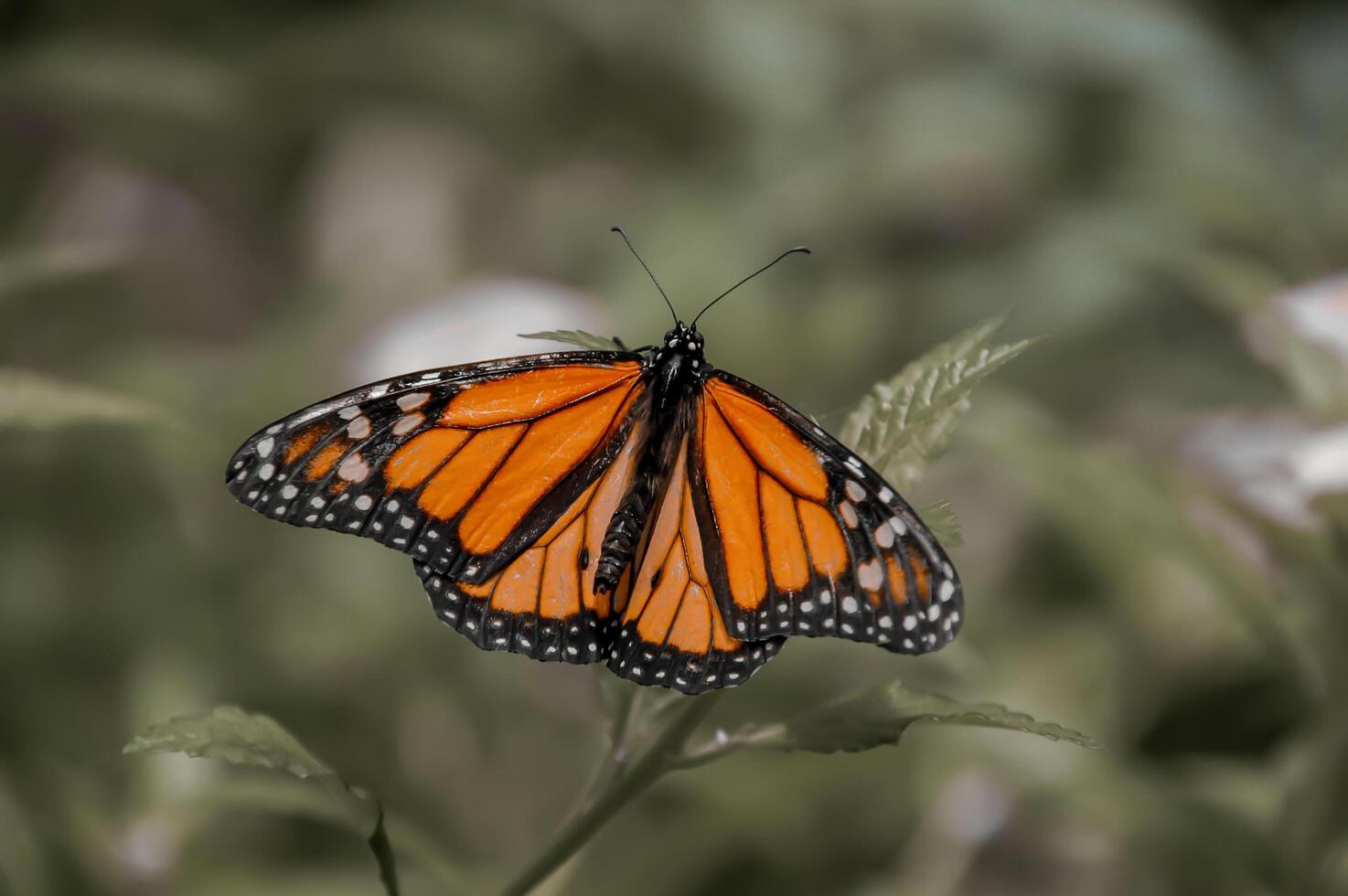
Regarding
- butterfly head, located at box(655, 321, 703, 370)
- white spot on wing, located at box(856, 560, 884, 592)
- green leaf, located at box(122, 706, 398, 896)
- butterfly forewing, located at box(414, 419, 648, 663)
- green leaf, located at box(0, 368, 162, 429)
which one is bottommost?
green leaf, located at box(122, 706, 398, 896)

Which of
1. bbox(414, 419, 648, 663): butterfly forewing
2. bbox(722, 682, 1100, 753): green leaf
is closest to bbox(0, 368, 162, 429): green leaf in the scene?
bbox(414, 419, 648, 663): butterfly forewing

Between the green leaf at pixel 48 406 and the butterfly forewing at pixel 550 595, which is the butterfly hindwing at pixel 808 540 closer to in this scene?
the butterfly forewing at pixel 550 595

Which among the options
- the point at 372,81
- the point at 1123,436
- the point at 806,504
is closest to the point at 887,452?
the point at 806,504

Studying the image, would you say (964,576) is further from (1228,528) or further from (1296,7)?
(1296,7)

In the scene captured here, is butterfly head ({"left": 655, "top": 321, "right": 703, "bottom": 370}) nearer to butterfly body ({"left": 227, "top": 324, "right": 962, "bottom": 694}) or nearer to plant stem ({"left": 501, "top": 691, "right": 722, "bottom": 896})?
butterfly body ({"left": 227, "top": 324, "right": 962, "bottom": 694})

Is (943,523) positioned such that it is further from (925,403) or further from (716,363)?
(716,363)
